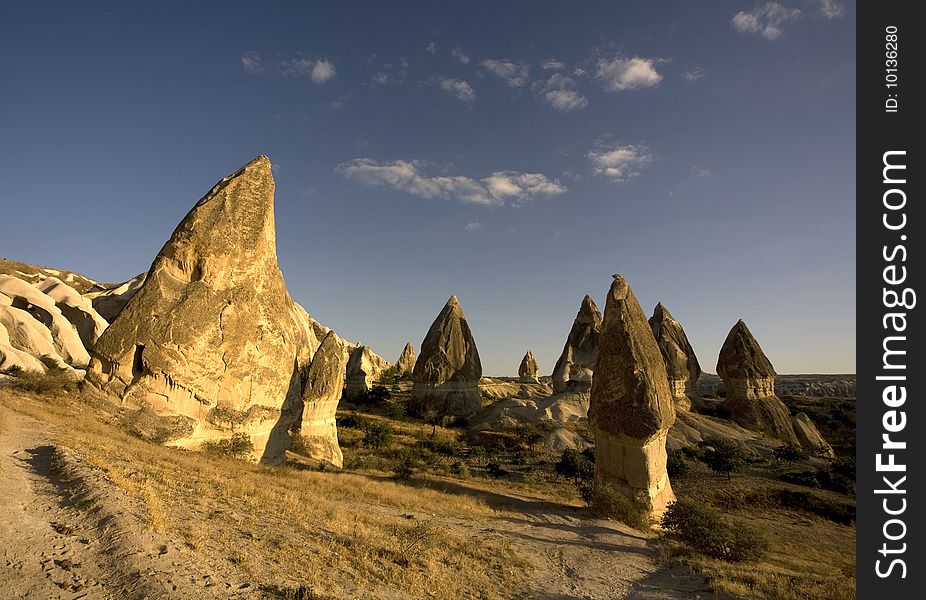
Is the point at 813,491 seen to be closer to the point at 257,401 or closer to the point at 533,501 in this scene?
the point at 533,501

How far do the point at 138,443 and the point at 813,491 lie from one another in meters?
21.8

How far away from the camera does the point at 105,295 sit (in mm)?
37781

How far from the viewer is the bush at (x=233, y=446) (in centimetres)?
1070

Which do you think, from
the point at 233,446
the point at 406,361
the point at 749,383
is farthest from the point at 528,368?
the point at 233,446

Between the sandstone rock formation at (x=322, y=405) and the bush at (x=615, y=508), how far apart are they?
8.84 m

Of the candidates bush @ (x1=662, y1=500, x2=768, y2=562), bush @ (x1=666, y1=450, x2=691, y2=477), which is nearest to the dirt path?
bush @ (x1=662, y1=500, x2=768, y2=562)

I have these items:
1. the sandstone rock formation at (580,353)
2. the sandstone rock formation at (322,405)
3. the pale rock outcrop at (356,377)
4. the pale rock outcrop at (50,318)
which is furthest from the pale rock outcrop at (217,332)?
the pale rock outcrop at (356,377)

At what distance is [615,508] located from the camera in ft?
38.3

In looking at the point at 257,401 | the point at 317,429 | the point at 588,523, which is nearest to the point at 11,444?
the point at 257,401

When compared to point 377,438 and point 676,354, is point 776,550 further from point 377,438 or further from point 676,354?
point 676,354

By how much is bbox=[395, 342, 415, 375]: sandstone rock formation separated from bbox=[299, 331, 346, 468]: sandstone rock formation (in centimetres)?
5132

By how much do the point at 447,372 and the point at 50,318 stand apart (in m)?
23.6

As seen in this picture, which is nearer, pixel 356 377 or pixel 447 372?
pixel 447 372

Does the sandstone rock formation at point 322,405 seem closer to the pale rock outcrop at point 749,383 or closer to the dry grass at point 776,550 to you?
the dry grass at point 776,550
